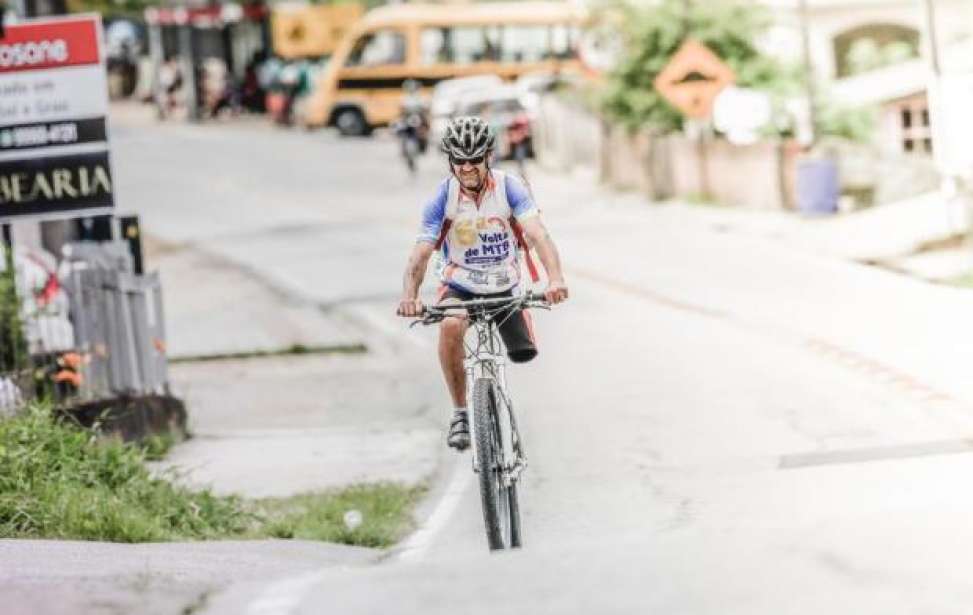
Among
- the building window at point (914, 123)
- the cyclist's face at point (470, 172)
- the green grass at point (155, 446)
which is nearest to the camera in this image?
the cyclist's face at point (470, 172)

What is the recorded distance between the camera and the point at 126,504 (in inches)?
465

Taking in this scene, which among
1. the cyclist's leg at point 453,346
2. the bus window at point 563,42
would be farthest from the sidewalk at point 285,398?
the bus window at point 563,42

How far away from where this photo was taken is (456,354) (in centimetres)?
1065

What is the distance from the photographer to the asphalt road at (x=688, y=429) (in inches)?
307

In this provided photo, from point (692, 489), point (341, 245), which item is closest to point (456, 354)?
point (692, 489)

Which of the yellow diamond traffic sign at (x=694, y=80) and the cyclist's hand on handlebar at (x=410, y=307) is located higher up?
the yellow diamond traffic sign at (x=694, y=80)

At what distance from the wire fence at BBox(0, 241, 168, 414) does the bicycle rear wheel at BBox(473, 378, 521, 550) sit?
4228mm

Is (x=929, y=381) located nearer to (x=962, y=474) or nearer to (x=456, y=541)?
(x=962, y=474)

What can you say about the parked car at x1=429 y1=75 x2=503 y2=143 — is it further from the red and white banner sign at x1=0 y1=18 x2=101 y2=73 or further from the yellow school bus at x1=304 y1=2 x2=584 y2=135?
the red and white banner sign at x1=0 y1=18 x2=101 y2=73

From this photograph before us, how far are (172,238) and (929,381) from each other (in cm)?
2147

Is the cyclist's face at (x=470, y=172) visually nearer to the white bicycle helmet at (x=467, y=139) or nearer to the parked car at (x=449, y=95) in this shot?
the white bicycle helmet at (x=467, y=139)

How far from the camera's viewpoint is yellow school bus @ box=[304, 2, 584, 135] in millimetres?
55938

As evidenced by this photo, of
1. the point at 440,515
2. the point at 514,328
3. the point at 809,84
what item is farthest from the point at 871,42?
the point at 514,328

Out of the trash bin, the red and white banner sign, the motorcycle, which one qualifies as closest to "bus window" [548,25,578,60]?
the motorcycle
